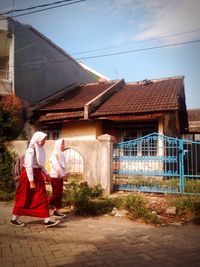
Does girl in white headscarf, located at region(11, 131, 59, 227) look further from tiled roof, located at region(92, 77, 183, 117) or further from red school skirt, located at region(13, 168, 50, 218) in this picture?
tiled roof, located at region(92, 77, 183, 117)

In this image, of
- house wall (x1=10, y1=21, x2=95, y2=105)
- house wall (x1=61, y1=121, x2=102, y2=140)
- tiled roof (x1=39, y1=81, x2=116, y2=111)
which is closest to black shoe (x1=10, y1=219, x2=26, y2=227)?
house wall (x1=61, y1=121, x2=102, y2=140)

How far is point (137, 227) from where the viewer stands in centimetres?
542

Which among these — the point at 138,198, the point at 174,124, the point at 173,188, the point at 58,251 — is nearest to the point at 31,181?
the point at 58,251

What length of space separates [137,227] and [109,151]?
3162 mm

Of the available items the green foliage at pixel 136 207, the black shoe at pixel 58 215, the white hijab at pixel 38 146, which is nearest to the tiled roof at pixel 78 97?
the green foliage at pixel 136 207

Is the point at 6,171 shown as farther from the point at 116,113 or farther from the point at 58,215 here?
the point at 116,113

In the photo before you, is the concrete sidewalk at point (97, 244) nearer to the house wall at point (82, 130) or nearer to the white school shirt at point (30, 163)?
the white school shirt at point (30, 163)

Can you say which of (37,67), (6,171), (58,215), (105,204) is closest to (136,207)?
(105,204)

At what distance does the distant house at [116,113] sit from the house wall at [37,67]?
108cm

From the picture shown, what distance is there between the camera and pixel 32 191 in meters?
5.16

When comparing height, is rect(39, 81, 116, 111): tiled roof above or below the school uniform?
above

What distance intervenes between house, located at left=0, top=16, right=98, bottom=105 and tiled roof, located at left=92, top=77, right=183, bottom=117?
429 centimetres

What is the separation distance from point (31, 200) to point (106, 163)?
3.47 metres

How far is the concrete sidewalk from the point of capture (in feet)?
11.9
